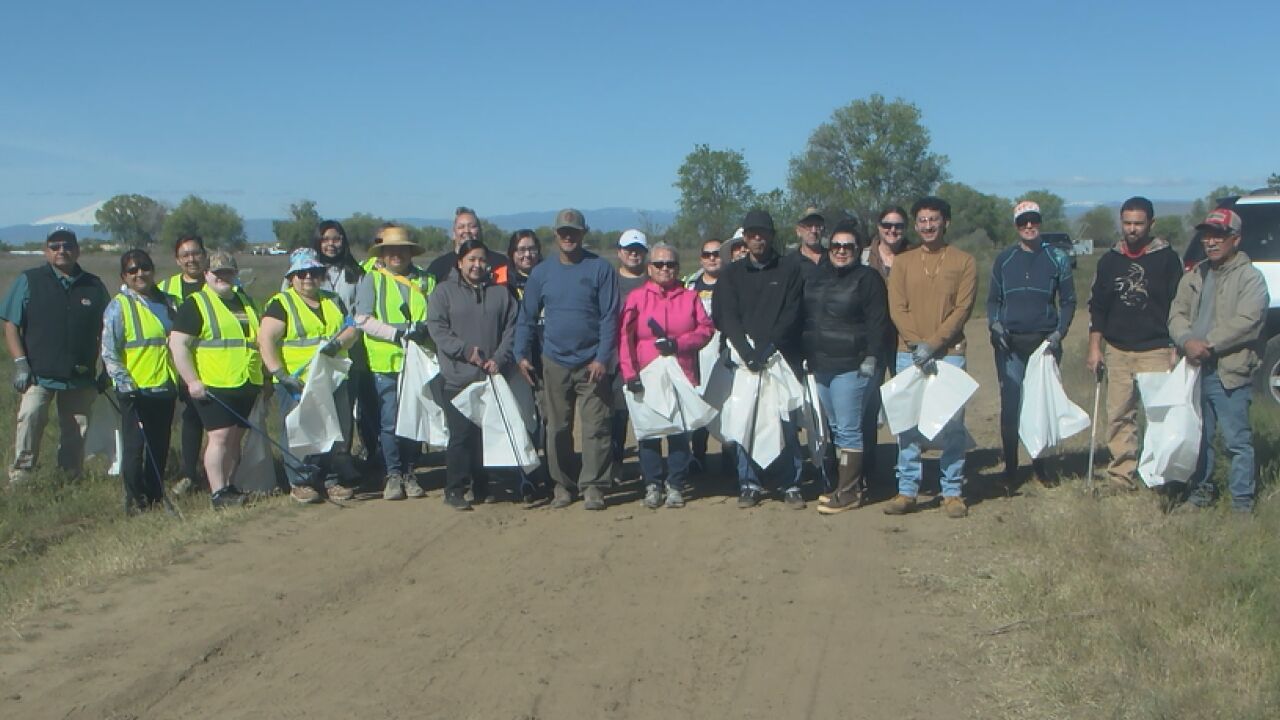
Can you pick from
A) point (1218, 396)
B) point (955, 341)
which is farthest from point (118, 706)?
point (1218, 396)

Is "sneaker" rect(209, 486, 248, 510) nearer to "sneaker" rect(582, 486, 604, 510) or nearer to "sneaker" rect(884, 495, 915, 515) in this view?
"sneaker" rect(582, 486, 604, 510)

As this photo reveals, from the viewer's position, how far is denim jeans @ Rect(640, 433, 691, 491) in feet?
27.7

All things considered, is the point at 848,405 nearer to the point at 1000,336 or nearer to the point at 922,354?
the point at 922,354

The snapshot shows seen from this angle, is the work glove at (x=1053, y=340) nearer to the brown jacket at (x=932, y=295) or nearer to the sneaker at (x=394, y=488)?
the brown jacket at (x=932, y=295)

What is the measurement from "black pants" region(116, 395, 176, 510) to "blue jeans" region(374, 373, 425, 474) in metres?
1.56

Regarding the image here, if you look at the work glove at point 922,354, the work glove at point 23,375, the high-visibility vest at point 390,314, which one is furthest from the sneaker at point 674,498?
A: the work glove at point 23,375

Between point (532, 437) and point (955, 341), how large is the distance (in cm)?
319

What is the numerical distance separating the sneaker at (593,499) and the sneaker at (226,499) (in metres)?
2.55

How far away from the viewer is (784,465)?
8.61 metres

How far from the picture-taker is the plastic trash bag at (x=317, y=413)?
8453 millimetres

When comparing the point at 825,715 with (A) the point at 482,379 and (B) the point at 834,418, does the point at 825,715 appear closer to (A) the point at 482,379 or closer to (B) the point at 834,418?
(B) the point at 834,418

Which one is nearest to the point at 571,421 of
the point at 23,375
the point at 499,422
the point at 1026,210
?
the point at 499,422

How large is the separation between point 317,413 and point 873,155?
49.2 meters

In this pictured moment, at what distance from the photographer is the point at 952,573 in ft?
21.9
